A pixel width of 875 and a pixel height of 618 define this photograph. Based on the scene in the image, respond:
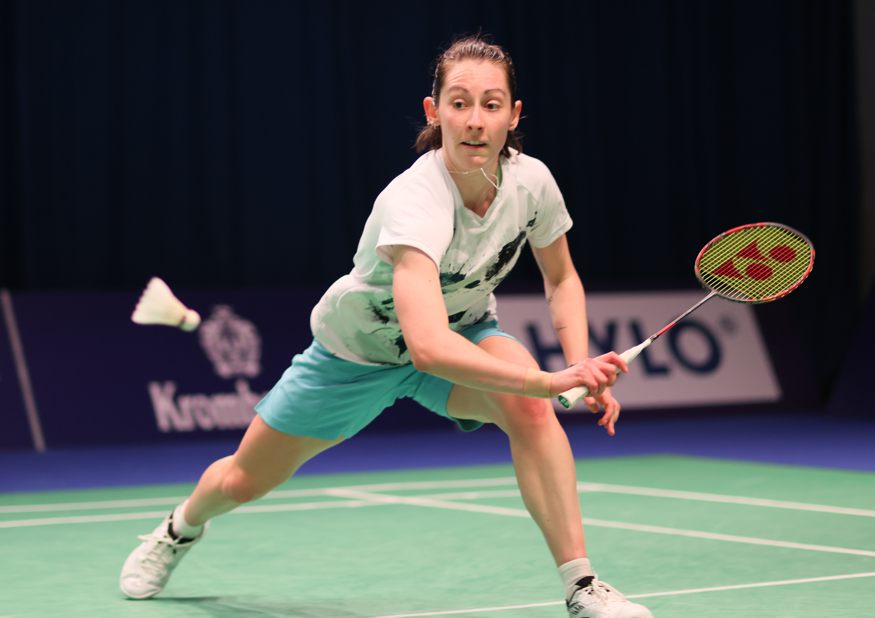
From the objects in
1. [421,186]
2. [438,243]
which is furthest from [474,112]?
[438,243]

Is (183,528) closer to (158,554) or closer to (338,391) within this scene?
(158,554)

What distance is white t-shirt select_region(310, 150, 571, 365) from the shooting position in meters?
3.54

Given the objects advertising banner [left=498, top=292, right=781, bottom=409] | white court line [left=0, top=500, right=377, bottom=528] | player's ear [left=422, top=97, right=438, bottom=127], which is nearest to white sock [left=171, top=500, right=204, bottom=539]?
player's ear [left=422, top=97, right=438, bottom=127]

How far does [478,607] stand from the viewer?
13.5ft

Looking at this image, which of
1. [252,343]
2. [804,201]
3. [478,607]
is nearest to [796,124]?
[804,201]

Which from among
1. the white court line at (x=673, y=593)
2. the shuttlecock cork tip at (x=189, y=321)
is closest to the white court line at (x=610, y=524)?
the white court line at (x=673, y=593)

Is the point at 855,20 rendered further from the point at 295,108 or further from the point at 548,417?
the point at 548,417

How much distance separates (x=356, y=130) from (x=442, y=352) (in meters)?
8.04

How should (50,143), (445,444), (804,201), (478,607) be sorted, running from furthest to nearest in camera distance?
(804,201) < (50,143) < (445,444) < (478,607)

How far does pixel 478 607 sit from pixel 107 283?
685cm

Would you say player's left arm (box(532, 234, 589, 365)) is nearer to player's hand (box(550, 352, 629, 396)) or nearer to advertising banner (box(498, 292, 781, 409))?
player's hand (box(550, 352, 629, 396))

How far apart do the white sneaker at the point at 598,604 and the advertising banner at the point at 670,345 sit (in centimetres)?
668

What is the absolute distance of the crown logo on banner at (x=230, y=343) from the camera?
949 cm

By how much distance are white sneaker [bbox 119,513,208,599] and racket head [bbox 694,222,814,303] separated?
1.65 metres
